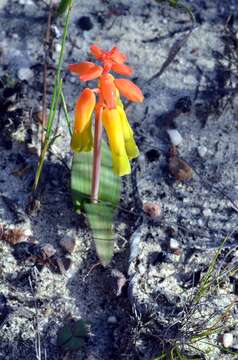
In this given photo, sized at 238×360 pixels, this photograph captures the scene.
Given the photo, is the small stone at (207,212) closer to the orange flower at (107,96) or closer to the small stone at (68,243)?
the small stone at (68,243)

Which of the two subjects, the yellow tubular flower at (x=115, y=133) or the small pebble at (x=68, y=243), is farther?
the small pebble at (x=68, y=243)

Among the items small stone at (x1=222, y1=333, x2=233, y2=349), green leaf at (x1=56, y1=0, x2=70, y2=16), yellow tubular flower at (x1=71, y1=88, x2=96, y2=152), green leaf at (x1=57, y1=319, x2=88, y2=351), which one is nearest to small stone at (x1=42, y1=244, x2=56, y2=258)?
green leaf at (x1=57, y1=319, x2=88, y2=351)

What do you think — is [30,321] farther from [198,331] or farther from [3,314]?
[198,331]

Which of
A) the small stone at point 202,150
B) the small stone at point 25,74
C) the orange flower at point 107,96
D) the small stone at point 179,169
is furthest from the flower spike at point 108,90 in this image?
the small stone at point 25,74

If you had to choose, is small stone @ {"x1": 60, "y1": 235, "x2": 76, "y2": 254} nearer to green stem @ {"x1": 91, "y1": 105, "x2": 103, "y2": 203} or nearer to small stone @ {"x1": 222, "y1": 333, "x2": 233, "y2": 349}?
green stem @ {"x1": 91, "y1": 105, "x2": 103, "y2": 203}

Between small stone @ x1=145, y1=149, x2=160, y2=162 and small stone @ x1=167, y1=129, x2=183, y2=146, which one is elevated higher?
small stone @ x1=167, y1=129, x2=183, y2=146
